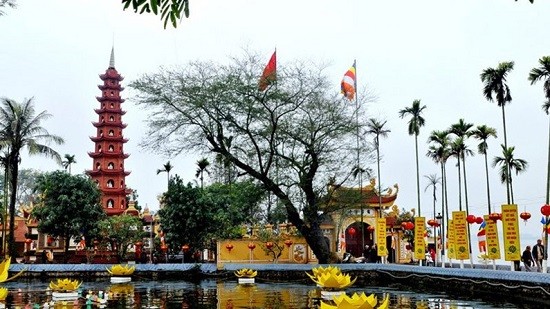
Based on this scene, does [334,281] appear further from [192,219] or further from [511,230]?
[192,219]

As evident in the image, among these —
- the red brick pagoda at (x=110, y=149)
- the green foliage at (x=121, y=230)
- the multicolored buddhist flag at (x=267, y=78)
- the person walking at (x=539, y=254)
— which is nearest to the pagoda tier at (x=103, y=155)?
the red brick pagoda at (x=110, y=149)

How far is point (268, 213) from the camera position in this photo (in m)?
38.3

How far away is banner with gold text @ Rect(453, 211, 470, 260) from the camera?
23406 millimetres

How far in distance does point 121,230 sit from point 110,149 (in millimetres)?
16091

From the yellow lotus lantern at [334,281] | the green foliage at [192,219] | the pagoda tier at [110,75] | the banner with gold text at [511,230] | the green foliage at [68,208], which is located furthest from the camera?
the pagoda tier at [110,75]

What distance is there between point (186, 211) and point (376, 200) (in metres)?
13.1

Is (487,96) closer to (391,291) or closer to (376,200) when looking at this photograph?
(376,200)

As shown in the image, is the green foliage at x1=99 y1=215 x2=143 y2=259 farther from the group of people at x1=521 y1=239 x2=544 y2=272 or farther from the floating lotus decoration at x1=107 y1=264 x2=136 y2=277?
the group of people at x1=521 y1=239 x2=544 y2=272

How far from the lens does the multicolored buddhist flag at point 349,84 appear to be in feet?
118

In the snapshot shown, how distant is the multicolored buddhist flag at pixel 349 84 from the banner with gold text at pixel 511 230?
53.0ft

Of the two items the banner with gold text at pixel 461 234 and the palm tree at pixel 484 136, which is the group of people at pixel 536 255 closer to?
the banner with gold text at pixel 461 234

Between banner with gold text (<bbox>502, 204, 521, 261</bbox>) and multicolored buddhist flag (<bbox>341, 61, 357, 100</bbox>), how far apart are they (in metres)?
16.2

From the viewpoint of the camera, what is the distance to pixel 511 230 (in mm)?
20188

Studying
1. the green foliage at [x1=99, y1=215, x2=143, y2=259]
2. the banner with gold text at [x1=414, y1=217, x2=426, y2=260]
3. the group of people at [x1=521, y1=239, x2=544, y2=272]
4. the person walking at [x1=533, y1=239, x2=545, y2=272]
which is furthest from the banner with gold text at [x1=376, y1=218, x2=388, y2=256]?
the green foliage at [x1=99, y1=215, x2=143, y2=259]
